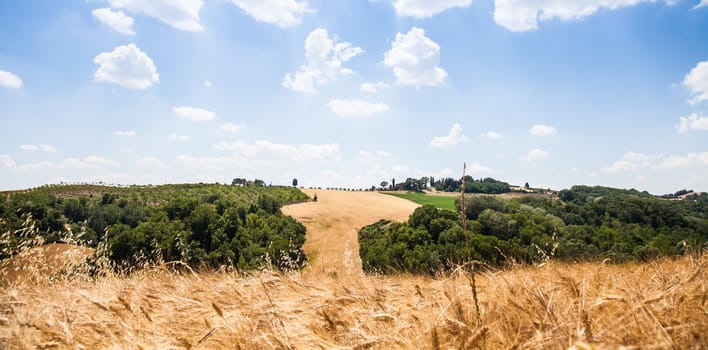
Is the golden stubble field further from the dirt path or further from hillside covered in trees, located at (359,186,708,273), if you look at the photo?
the dirt path

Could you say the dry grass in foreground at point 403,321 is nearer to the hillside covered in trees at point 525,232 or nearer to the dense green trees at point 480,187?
the hillside covered in trees at point 525,232

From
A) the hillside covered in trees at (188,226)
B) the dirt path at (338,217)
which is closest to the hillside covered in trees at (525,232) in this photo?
the dirt path at (338,217)

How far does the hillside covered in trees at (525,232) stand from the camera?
123 feet

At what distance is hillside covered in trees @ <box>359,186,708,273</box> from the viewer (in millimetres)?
37562

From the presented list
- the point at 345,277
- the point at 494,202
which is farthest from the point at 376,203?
the point at 345,277

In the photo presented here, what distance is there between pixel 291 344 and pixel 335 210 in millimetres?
76233

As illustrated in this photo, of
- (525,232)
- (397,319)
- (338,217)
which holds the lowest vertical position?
(338,217)

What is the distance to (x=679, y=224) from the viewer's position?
65375 mm

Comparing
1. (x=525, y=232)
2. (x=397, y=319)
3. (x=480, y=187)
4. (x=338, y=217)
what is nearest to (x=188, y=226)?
(x=338, y=217)

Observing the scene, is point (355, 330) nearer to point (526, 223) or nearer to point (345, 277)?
point (345, 277)

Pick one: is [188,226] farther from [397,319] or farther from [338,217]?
[397,319]

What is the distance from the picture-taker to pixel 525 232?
48.2 meters

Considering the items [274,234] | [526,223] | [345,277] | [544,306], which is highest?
[544,306]

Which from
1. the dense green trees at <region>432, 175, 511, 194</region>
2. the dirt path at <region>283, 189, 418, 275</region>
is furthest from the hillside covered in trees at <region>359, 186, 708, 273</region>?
the dense green trees at <region>432, 175, 511, 194</region>
